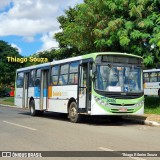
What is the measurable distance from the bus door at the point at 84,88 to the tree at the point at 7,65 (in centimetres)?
6398

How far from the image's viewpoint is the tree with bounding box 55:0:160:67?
21234mm

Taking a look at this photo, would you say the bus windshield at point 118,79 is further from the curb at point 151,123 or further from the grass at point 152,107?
the grass at point 152,107

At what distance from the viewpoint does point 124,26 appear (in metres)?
22.3

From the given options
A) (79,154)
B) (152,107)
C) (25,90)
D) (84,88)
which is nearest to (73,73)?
(84,88)

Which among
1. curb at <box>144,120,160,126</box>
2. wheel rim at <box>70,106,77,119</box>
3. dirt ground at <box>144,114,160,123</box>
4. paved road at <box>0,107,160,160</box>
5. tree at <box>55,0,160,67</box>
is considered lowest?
paved road at <box>0,107,160,160</box>

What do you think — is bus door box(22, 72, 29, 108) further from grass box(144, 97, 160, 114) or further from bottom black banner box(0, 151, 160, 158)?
bottom black banner box(0, 151, 160, 158)

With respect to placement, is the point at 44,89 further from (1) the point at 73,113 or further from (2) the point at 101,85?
(2) the point at 101,85

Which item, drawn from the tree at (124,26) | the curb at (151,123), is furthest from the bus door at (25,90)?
the curb at (151,123)

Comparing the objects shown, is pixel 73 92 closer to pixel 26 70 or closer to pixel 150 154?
pixel 26 70

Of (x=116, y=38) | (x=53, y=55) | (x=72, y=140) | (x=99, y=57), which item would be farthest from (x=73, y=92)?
(x=53, y=55)

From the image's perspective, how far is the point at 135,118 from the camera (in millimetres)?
18906

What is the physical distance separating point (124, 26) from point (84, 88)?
247 inches

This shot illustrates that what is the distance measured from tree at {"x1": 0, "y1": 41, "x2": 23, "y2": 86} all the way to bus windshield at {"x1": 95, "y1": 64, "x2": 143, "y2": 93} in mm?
64881

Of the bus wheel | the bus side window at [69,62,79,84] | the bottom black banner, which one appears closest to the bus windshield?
the bus side window at [69,62,79,84]
